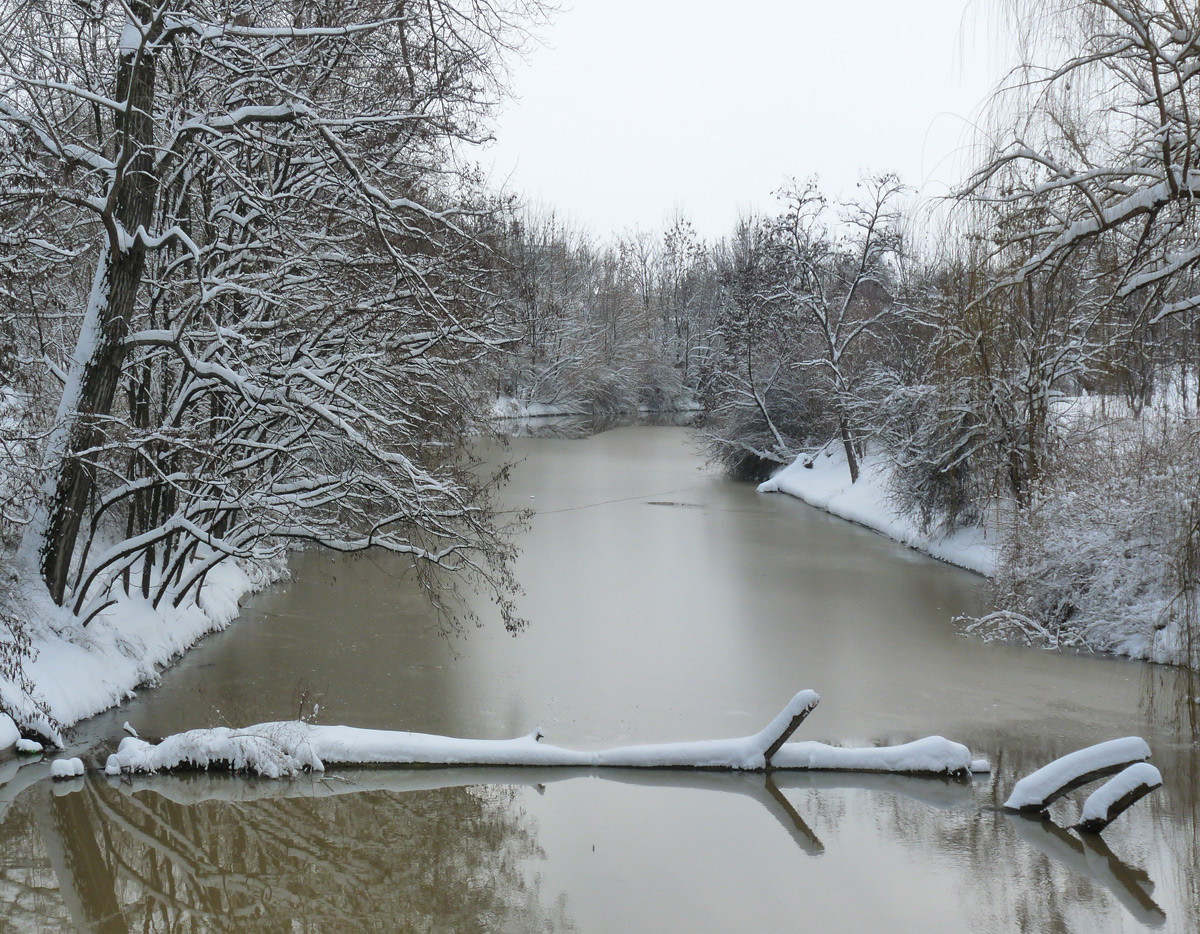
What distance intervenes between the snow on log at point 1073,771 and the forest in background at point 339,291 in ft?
5.81

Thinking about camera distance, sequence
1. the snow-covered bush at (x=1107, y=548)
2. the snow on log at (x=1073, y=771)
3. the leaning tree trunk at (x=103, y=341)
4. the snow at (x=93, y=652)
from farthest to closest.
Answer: the snow-covered bush at (x=1107, y=548) < the leaning tree trunk at (x=103, y=341) < the snow at (x=93, y=652) < the snow on log at (x=1073, y=771)

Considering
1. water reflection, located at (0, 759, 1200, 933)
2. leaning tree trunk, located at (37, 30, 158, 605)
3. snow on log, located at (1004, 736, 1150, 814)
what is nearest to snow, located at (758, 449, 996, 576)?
snow on log, located at (1004, 736, 1150, 814)

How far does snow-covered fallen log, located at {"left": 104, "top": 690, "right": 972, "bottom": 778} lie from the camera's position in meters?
6.26

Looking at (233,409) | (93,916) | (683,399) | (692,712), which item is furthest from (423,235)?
(683,399)

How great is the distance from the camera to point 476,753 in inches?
261

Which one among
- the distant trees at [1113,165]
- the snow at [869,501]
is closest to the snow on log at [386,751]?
the distant trees at [1113,165]

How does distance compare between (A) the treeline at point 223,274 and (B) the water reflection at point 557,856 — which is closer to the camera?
(B) the water reflection at point 557,856

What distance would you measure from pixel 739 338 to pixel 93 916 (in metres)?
20.7

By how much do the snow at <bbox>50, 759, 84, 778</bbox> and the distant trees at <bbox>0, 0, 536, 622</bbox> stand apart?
1.85m

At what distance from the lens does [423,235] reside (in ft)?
25.1

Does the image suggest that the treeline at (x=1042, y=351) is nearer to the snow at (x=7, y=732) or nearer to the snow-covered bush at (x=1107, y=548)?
the snow-covered bush at (x=1107, y=548)

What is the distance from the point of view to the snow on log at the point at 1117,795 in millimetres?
5371

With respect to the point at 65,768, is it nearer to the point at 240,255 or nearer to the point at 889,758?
the point at 240,255

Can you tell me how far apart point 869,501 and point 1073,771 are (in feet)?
45.6
